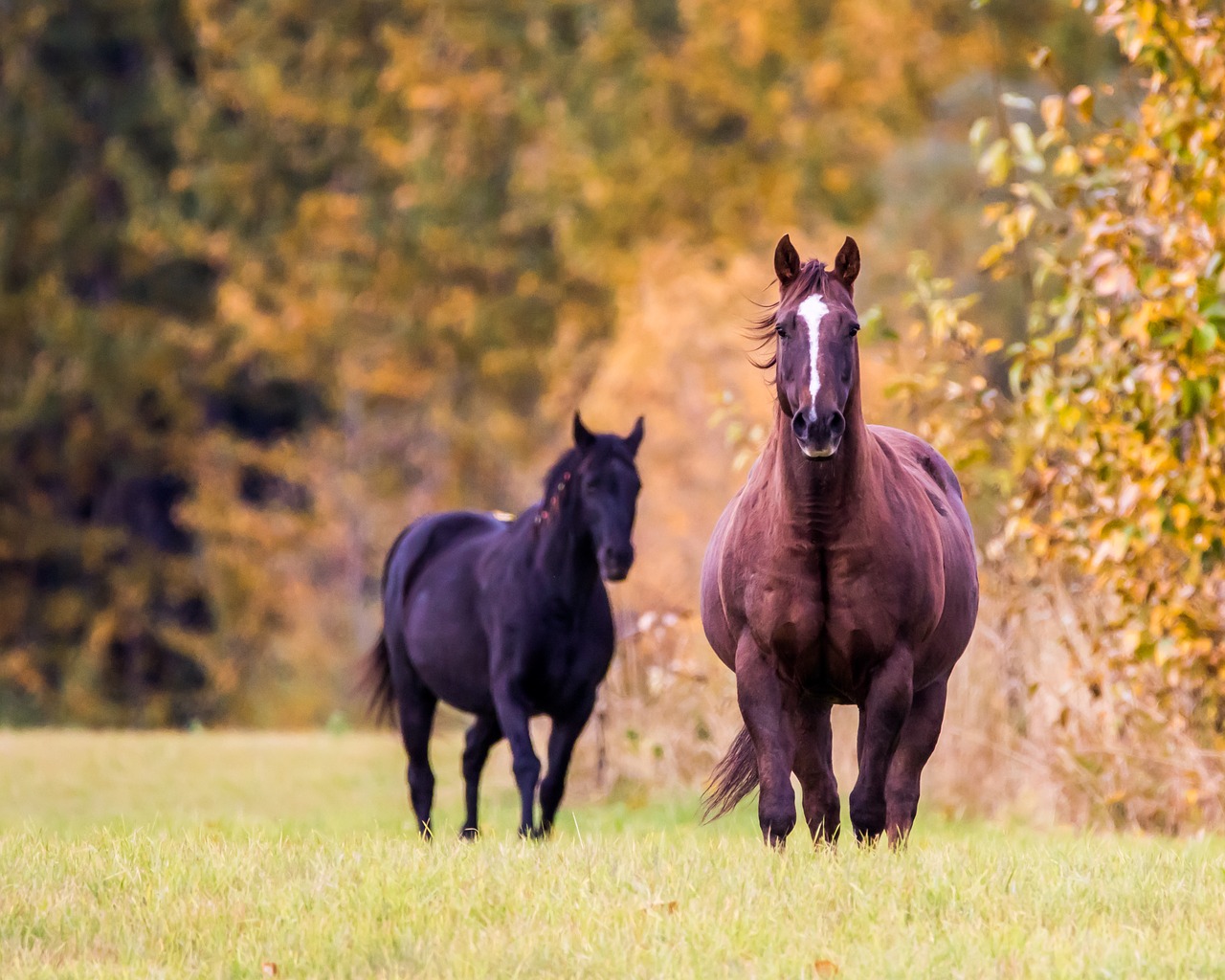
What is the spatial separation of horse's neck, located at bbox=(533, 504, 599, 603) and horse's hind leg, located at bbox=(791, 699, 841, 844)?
3.05 meters

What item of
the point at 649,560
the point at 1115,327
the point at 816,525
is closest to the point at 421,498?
the point at 649,560

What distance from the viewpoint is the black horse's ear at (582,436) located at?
385 inches

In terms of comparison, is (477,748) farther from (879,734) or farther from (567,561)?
(879,734)

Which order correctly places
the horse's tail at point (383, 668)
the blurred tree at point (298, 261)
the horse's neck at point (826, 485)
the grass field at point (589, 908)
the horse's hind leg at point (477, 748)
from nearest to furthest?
the grass field at point (589, 908), the horse's neck at point (826, 485), the horse's hind leg at point (477, 748), the horse's tail at point (383, 668), the blurred tree at point (298, 261)

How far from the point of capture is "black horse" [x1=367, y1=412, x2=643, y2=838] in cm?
971

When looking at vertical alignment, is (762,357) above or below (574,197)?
below

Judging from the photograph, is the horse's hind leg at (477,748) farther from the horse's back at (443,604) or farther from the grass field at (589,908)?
the grass field at (589,908)

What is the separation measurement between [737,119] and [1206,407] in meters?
21.8

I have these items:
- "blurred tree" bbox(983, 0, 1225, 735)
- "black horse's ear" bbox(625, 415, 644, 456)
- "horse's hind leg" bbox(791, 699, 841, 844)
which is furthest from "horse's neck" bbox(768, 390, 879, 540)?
"black horse's ear" bbox(625, 415, 644, 456)

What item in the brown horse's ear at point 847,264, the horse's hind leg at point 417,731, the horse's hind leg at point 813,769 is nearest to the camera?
the brown horse's ear at point 847,264

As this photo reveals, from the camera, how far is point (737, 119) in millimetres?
30266

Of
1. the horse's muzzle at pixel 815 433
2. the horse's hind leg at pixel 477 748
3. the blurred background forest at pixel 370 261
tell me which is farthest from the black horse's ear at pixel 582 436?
the blurred background forest at pixel 370 261

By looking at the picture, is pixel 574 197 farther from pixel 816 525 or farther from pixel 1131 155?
pixel 816 525

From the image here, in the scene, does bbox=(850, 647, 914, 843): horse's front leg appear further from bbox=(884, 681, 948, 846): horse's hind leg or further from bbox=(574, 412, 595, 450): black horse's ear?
bbox=(574, 412, 595, 450): black horse's ear
